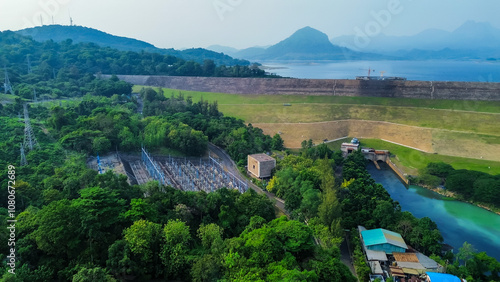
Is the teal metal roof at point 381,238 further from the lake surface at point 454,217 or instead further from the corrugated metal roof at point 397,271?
the lake surface at point 454,217

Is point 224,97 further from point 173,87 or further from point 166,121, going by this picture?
point 166,121

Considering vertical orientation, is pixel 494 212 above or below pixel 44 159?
below

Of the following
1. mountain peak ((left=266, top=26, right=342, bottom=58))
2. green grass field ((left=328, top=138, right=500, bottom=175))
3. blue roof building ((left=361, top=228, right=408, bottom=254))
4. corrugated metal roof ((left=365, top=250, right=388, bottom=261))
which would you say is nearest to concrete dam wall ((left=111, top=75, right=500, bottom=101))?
green grass field ((left=328, top=138, right=500, bottom=175))

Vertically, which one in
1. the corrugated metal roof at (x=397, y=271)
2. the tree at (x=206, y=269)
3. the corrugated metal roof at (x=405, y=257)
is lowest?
the corrugated metal roof at (x=397, y=271)

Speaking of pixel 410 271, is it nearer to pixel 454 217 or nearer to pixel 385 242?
pixel 385 242

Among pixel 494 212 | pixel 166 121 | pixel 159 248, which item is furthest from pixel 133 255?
pixel 494 212

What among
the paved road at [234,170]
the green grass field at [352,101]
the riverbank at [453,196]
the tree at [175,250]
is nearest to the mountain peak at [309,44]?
the green grass field at [352,101]
